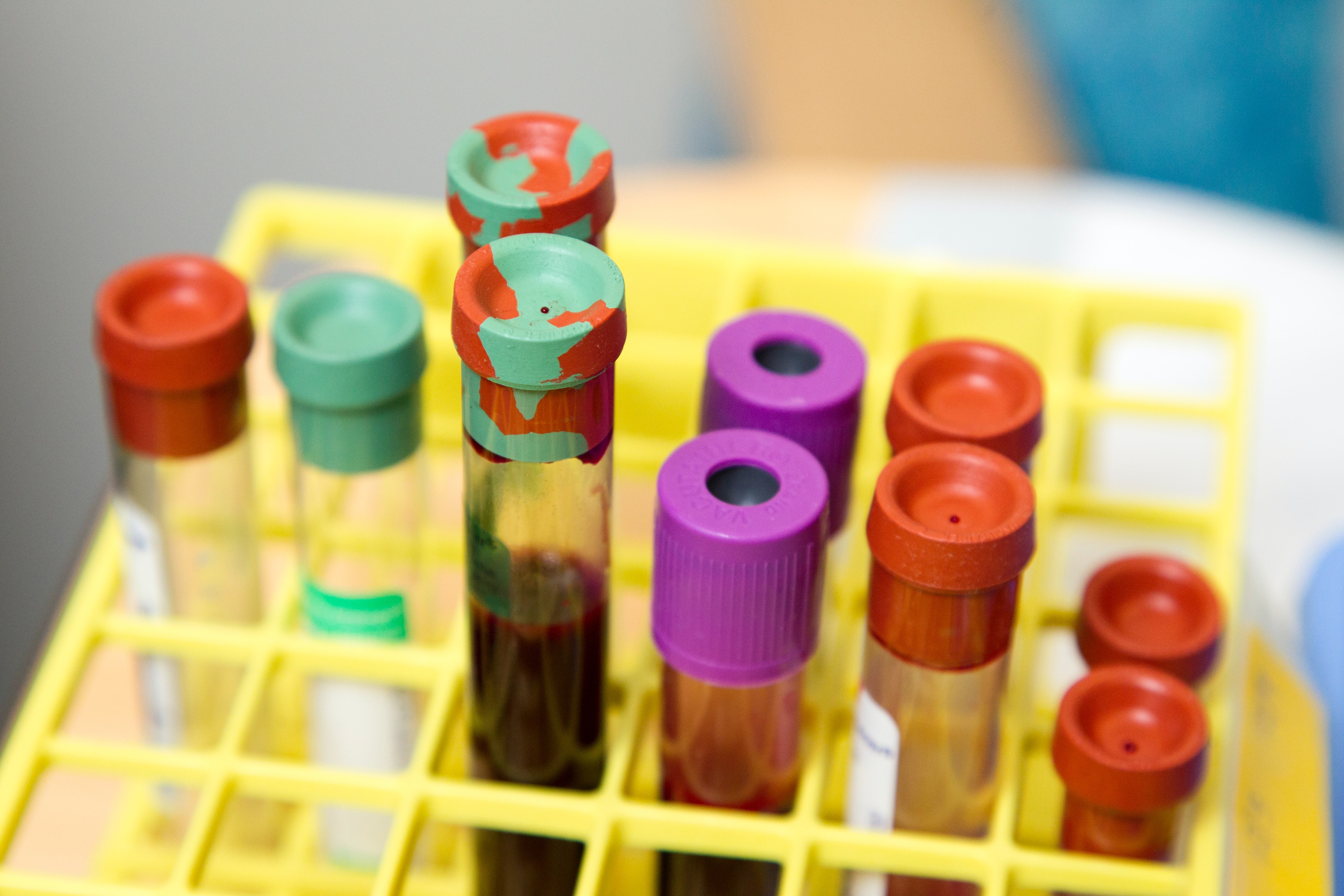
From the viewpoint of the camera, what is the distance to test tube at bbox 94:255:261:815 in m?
0.40

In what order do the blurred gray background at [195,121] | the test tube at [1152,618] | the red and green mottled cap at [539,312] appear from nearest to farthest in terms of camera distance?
the red and green mottled cap at [539,312] < the test tube at [1152,618] < the blurred gray background at [195,121]

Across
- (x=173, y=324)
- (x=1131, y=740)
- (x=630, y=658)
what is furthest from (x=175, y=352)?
(x=1131, y=740)

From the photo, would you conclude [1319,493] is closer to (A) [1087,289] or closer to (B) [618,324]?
(A) [1087,289]

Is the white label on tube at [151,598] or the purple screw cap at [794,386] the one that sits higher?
the purple screw cap at [794,386]

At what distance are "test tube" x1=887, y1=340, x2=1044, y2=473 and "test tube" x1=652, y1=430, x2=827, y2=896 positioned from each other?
1.5 inches

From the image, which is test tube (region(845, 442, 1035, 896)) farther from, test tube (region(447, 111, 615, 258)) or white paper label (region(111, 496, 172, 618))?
white paper label (region(111, 496, 172, 618))

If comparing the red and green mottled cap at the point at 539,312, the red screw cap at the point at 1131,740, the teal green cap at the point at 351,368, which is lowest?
the red screw cap at the point at 1131,740

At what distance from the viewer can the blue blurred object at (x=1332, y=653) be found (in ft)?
1.50

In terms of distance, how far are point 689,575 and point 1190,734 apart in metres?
0.13

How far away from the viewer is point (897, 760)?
379 millimetres

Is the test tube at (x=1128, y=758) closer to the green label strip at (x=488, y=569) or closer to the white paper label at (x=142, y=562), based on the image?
the green label strip at (x=488, y=569)

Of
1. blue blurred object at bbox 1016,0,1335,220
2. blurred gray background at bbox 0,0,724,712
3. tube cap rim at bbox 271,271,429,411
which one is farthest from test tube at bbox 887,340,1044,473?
blue blurred object at bbox 1016,0,1335,220

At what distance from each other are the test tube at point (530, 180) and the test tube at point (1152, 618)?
17 centimetres

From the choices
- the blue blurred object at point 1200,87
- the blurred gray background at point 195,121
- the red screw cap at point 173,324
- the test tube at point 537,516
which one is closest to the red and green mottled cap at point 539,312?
the test tube at point 537,516
